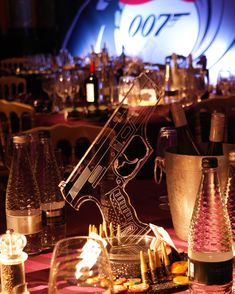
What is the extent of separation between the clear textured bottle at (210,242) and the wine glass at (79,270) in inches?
9.1

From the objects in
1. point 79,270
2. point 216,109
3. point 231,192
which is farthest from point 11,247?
point 216,109

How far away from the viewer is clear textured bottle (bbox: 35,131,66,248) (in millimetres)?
1266

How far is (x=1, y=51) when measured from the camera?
877 centimetres

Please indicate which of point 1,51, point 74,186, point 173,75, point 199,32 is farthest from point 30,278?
point 1,51

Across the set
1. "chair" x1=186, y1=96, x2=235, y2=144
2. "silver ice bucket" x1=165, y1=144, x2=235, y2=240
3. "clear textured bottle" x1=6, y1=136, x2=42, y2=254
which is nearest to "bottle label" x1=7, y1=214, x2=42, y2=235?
"clear textured bottle" x1=6, y1=136, x2=42, y2=254

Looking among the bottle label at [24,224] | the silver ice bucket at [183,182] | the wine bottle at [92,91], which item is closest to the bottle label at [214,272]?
the silver ice bucket at [183,182]

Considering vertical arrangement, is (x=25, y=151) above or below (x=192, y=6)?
below

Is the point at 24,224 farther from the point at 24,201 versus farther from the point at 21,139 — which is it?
the point at 21,139

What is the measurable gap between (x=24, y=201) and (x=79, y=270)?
51cm

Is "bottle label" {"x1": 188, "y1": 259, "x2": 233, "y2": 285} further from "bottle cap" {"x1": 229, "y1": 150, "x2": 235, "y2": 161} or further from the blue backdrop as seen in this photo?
the blue backdrop

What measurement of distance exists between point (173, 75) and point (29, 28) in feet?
18.1

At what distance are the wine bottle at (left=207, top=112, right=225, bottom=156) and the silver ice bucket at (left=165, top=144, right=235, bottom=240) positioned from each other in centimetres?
3

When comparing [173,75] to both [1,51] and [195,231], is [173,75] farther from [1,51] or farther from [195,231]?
[1,51]

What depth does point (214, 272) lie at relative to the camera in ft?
2.92
